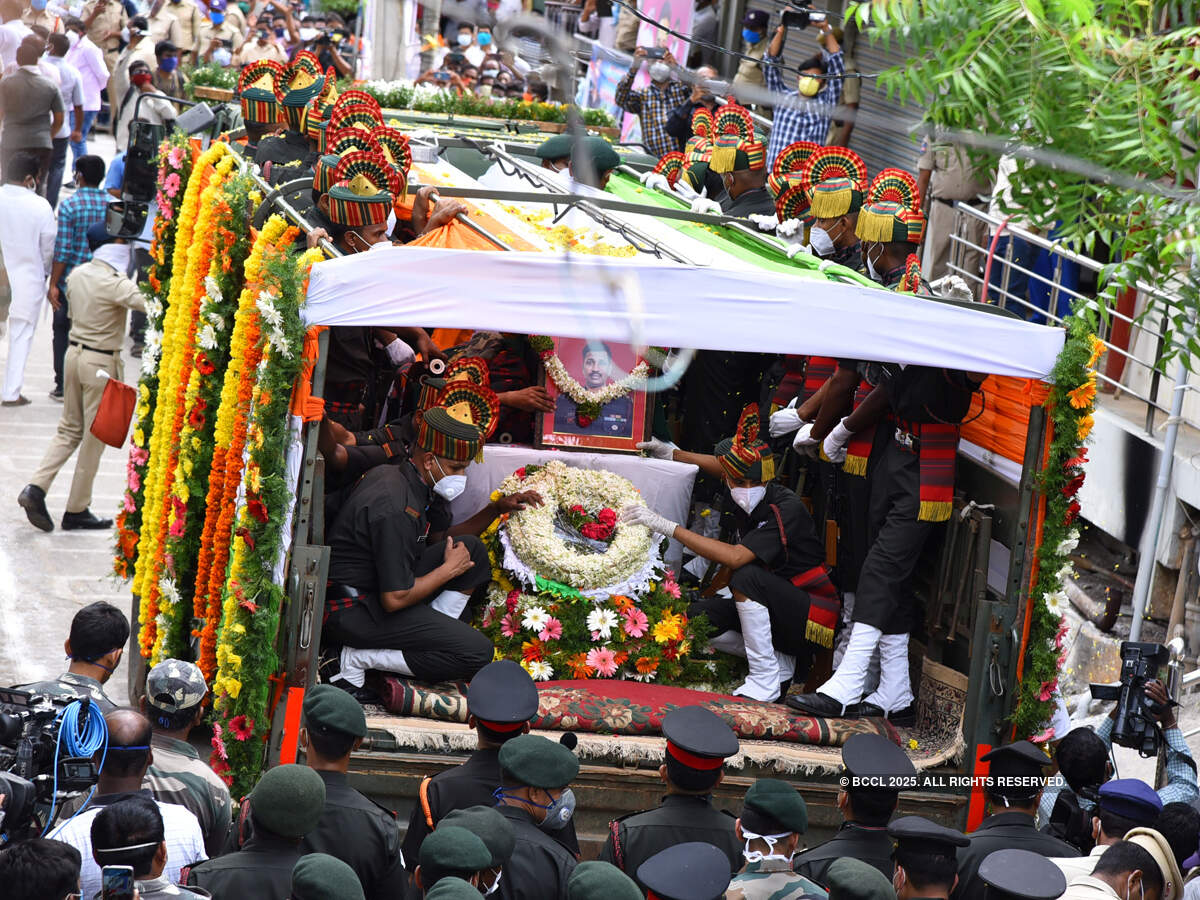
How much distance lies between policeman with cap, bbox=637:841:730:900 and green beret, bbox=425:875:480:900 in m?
0.60

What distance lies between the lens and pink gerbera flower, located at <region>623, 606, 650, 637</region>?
25.4 feet

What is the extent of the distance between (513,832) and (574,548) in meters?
3.26

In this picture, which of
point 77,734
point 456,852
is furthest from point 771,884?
point 77,734

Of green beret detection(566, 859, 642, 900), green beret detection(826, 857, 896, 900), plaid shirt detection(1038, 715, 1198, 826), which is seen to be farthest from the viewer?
plaid shirt detection(1038, 715, 1198, 826)

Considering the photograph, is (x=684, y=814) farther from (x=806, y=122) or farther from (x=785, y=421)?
(x=806, y=122)

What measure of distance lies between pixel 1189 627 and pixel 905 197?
3190 millimetres

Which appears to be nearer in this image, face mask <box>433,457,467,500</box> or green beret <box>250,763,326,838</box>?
green beret <box>250,763,326,838</box>

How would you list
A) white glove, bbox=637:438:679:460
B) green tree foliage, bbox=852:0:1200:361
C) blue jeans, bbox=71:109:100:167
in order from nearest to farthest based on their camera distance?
green tree foliage, bbox=852:0:1200:361
white glove, bbox=637:438:679:460
blue jeans, bbox=71:109:100:167

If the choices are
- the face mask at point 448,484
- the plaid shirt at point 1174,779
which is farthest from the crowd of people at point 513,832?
the face mask at point 448,484

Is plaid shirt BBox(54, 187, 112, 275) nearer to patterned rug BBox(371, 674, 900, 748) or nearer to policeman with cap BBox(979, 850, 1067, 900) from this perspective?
patterned rug BBox(371, 674, 900, 748)

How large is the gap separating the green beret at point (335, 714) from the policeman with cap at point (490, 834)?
2.24ft

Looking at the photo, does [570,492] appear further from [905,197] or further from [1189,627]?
[1189,627]

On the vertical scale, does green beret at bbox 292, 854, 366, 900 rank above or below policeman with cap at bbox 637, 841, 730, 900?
above

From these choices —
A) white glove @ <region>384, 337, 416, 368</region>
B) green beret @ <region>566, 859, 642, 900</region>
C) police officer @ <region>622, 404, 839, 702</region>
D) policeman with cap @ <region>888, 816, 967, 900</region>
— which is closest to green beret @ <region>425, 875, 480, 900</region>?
green beret @ <region>566, 859, 642, 900</region>
